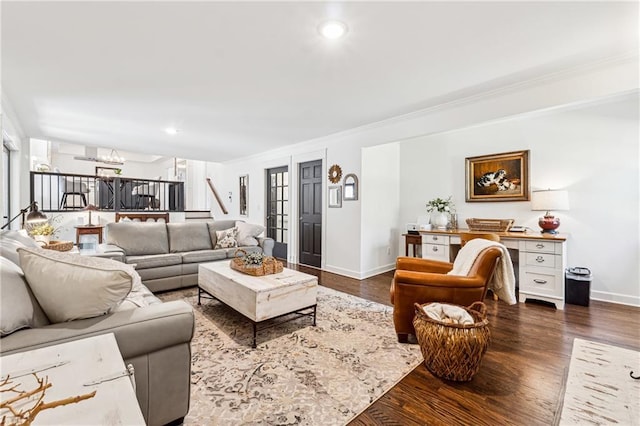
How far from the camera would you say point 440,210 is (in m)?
4.61

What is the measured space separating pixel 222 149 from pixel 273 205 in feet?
5.38

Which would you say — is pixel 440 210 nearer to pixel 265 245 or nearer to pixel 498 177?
pixel 498 177

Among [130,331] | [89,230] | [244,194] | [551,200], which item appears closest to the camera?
[130,331]

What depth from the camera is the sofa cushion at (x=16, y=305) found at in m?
1.13

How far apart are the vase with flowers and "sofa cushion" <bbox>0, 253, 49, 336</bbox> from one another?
4600 mm

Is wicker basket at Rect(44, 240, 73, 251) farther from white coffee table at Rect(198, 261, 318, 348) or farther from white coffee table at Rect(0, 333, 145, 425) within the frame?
white coffee table at Rect(0, 333, 145, 425)

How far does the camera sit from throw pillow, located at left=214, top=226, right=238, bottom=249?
4.55 metres

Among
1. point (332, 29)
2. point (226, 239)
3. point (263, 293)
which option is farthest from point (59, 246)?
point (332, 29)

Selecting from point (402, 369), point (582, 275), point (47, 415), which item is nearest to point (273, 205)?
point (402, 369)

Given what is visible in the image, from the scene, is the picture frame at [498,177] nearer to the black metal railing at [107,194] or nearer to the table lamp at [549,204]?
the table lamp at [549,204]

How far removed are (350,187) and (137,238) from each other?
3230 millimetres

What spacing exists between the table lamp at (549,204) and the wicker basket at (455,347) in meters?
2.46

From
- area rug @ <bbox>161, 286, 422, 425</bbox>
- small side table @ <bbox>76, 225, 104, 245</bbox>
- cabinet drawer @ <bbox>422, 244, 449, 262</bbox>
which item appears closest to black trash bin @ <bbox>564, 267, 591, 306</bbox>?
cabinet drawer @ <bbox>422, 244, 449, 262</bbox>

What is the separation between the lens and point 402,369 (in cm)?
204
